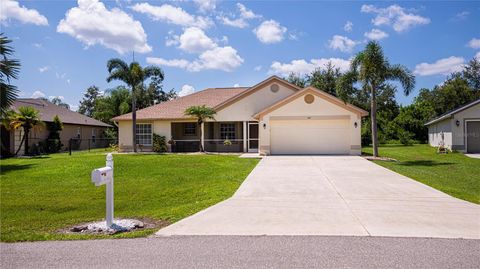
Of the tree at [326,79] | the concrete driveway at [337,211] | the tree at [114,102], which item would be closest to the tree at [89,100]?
the tree at [114,102]

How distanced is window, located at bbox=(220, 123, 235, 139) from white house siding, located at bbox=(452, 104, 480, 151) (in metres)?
15.3

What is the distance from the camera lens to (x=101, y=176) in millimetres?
6289

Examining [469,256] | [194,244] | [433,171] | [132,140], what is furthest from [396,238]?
[132,140]

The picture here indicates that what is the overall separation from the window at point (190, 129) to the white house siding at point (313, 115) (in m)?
6.36

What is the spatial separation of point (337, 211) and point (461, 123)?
21952 millimetres

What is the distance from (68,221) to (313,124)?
17558mm

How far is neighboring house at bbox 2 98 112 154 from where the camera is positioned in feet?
83.7

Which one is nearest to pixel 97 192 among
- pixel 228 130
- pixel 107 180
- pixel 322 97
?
pixel 107 180

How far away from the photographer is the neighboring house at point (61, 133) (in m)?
25.5

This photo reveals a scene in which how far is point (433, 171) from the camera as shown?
15.2 metres

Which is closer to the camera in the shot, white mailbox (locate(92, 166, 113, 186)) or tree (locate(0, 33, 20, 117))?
white mailbox (locate(92, 166, 113, 186))

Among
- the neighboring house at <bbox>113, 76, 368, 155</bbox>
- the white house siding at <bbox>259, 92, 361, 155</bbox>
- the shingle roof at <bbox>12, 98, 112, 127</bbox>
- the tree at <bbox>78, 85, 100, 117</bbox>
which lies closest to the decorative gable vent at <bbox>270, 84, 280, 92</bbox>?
the neighboring house at <bbox>113, 76, 368, 155</bbox>

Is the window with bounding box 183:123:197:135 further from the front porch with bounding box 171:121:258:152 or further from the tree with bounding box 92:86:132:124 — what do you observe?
the tree with bounding box 92:86:132:124

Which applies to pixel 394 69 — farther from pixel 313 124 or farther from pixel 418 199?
pixel 418 199
